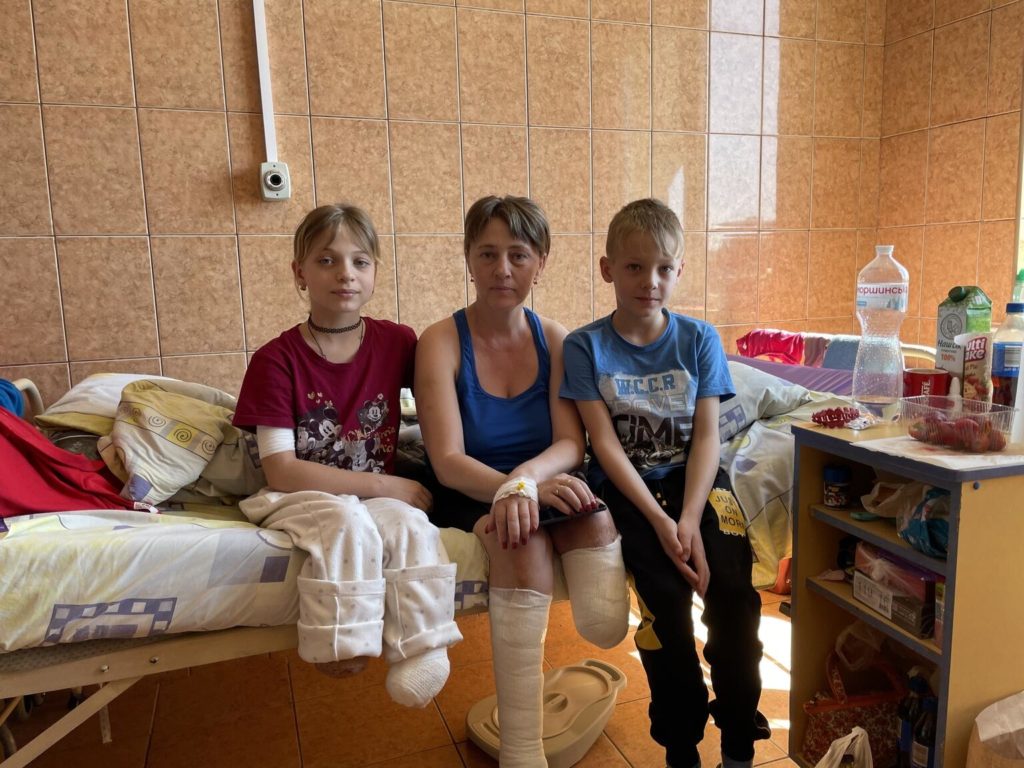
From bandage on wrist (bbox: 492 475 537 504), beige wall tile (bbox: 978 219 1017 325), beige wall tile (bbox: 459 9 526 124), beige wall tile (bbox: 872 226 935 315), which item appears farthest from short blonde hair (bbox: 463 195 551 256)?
beige wall tile (bbox: 872 226 935 315)

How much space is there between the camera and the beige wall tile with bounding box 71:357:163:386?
84.6 inches

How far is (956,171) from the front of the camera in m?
2.64

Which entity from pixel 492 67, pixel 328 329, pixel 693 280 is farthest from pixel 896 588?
pixel 492 67

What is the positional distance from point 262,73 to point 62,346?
0.99 meters

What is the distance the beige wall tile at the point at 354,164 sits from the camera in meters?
2.29

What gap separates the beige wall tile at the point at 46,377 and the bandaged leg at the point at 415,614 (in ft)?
4.89

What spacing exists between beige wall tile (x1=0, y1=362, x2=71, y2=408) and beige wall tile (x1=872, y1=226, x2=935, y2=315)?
114 inches

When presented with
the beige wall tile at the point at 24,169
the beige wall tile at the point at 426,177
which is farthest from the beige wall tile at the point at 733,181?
the beige wall tile at the point at 24,169

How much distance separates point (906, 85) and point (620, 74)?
1.15 meters

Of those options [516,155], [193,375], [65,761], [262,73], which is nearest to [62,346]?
[193,375]

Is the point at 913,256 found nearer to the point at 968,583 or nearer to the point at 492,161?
the point at 492,161

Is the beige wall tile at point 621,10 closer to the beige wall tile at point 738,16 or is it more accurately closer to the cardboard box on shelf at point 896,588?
the beige wall tile at point 738,16

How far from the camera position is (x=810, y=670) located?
1359 millimetres

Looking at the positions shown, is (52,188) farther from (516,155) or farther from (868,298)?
(868,298)
